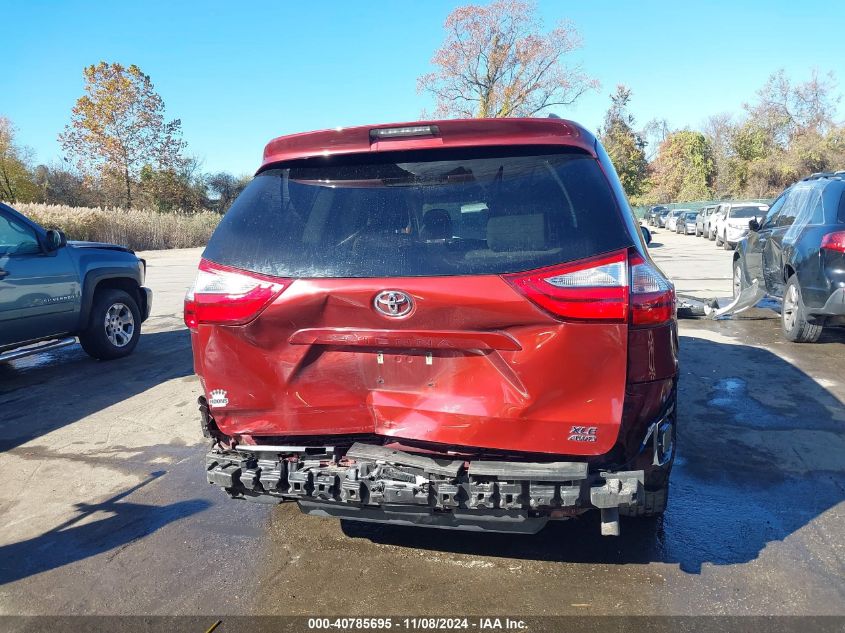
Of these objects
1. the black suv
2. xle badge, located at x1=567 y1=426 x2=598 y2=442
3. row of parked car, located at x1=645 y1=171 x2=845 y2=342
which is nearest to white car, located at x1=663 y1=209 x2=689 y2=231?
row of parked car, located at x1=645 y1=171 x2=845 y2=342

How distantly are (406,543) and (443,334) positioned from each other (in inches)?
55.4

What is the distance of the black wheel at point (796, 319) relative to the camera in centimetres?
708

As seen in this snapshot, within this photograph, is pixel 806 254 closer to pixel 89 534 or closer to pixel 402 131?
pixel 402 131

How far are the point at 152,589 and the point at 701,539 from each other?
2698 mm

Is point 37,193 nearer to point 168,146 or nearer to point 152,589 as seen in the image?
point 168,146

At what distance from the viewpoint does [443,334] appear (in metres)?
2.43

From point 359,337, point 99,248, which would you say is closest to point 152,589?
point 359,337

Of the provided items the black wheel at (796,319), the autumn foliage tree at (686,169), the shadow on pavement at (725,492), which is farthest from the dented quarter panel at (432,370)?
the autumn foliage tree at (686,169)

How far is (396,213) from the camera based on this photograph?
Answer: 2641 millimetres

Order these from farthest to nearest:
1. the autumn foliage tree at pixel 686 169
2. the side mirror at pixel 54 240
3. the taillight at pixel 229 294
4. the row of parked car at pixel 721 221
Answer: the autumn foliage tree at pixel 686 169 < the row of parked car at pixel 721 221 < the side mirror at pixel 54 240 < the taillight at pixel 229 294

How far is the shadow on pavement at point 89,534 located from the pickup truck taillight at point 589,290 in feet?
8.42

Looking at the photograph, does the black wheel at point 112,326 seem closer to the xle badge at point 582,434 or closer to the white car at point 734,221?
the xle badge at point 582,434

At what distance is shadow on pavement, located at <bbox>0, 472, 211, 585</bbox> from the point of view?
3.23 meters

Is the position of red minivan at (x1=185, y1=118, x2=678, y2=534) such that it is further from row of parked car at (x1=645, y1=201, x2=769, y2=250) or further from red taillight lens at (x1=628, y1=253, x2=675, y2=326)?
row of parked car at (x1=645, y1=201, x2=769, y2=250)
